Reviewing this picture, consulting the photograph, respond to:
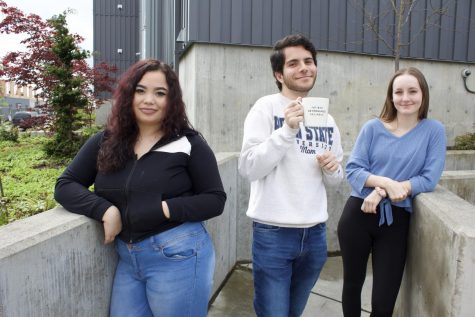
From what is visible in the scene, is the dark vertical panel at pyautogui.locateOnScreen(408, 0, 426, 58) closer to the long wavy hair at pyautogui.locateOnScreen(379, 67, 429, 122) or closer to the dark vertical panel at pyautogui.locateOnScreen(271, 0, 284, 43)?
the dark vertical panel at pyautogui.locateOnScreen(271, 0, 284, 43)

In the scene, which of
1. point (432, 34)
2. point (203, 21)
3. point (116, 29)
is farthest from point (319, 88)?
point (116, 29)

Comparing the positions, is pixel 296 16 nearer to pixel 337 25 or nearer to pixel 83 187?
pixel 337 25

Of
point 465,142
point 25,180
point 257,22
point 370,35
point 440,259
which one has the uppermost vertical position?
point 257,22

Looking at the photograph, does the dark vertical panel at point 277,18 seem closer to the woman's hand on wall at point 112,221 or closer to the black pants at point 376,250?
the black pants at point 376,250

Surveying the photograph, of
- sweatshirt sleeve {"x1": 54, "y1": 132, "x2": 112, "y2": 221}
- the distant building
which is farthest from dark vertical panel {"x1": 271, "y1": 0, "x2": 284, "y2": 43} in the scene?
sweatshirt sleeve {"x1": 54, "y1": 132, "x2": 112, "y2": 221}

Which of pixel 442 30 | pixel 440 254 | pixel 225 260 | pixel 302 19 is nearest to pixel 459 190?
pixel 440 254

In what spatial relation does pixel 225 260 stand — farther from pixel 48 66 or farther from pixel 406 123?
pixel 48 66

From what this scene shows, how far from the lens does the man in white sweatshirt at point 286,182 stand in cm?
233

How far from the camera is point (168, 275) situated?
1.94m

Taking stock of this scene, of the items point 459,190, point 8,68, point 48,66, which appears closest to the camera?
point 459,190

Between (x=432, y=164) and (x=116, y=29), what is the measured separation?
65.9ft

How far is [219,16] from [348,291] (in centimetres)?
522

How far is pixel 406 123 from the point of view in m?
2.68

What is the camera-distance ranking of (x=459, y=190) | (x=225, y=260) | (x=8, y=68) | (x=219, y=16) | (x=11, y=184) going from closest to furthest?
(x=459, y=190), (x=225, y=260), (x=11, y=184), (x=219, y=16), (x=8, y=68)
